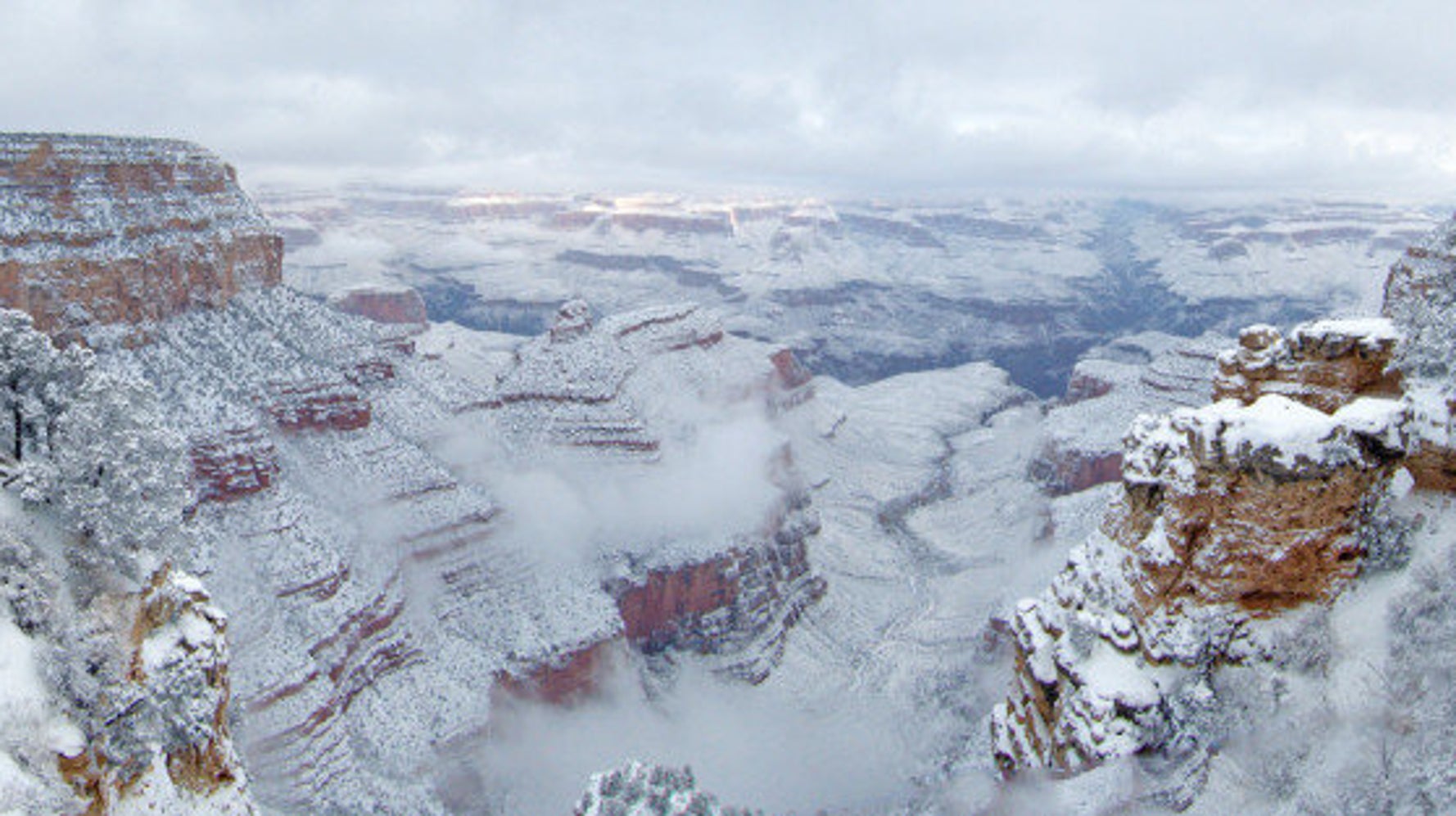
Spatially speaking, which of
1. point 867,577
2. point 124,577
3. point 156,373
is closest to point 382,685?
point 156,373

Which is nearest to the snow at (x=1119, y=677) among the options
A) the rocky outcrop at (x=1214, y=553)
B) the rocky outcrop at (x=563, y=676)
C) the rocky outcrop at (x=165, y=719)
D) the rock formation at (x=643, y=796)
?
the rocky outcrop at (x=1214, y=553)

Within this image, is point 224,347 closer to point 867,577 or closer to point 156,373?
point 156,373

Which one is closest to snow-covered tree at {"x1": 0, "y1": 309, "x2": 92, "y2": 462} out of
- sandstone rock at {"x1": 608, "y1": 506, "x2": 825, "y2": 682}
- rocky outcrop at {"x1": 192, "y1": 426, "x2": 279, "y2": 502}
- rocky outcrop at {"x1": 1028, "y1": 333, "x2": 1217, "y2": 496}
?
rocky outcrop at {"x1": 192, "y1": 426, "x2": 279, "y2": 502}

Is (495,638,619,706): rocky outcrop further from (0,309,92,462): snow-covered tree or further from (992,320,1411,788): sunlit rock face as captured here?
→ (992,320,1411,788): sunlit rock face

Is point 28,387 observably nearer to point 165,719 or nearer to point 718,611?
point 165,719

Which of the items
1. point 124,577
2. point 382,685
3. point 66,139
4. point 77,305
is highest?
point 66,139
